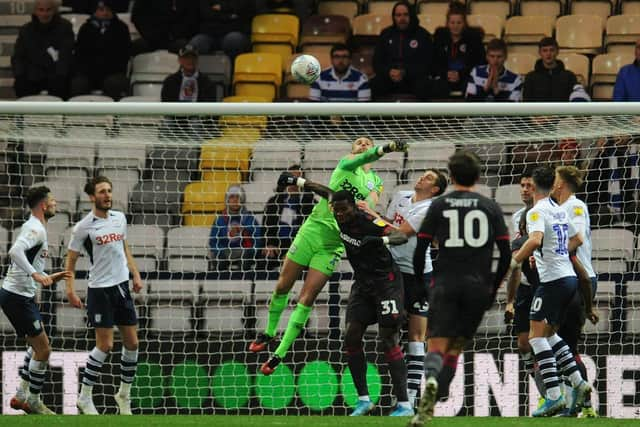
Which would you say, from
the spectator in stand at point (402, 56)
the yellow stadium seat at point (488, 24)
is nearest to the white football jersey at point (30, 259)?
the spectator in stand at point (402, 56)

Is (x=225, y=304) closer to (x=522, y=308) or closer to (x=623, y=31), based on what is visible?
(x=522, y=308)

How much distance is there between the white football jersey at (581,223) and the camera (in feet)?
35.1

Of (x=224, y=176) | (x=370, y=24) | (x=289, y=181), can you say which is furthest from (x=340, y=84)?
(x=289, y=181)

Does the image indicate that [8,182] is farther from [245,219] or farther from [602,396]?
[602,396]

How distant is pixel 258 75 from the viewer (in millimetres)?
15602

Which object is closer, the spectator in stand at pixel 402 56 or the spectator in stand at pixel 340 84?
the spectator in stand at pixel 340 84

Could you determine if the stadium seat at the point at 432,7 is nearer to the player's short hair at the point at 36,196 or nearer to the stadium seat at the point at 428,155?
the stadium seat at the point at 428,155

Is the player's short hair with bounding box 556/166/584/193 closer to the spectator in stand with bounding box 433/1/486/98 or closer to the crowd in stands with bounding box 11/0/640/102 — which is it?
the crowd in stands with bounding box 11/0/640/102

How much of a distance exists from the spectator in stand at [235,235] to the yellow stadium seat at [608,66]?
4.93 metres

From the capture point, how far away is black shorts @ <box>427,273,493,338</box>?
26.5 ft

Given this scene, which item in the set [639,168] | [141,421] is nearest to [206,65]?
[639,168]

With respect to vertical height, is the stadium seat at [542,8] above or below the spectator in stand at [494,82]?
above

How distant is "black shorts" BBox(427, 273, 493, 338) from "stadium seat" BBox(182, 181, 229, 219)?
5.29 meters

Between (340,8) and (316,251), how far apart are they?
6.26 m
